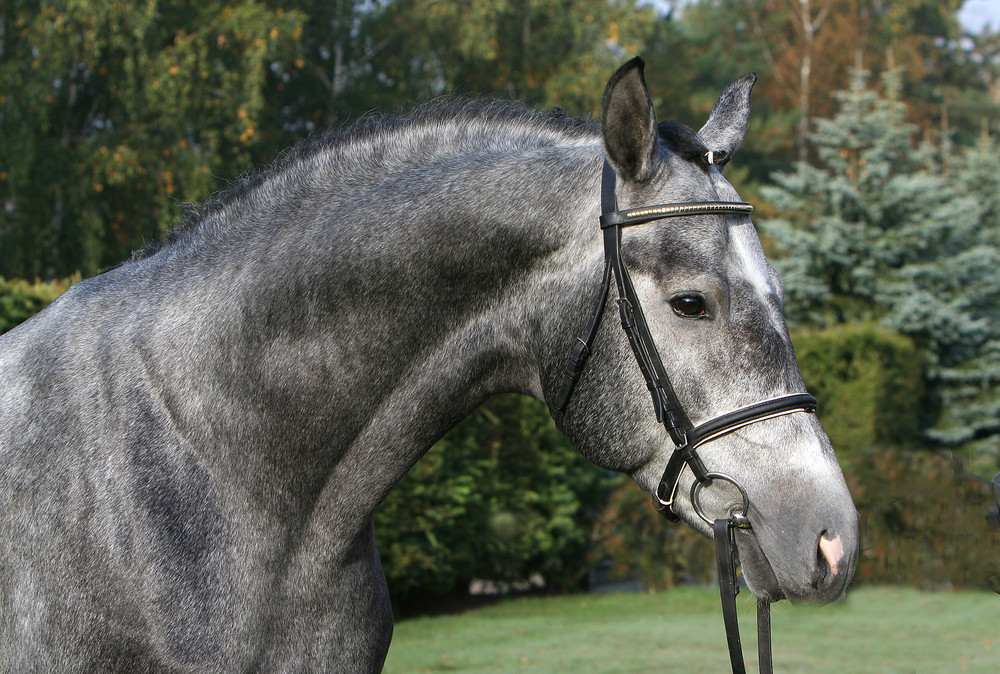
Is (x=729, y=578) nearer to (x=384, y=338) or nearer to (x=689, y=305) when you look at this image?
(x=689, y=305)

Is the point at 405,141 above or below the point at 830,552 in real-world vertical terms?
above

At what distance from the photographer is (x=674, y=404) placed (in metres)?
1.95

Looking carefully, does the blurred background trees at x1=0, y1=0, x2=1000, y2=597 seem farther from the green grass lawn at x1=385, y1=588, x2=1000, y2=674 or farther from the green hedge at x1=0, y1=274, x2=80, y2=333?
the green grass lawn at x1=385, y1=588, x2=1000, y2=674

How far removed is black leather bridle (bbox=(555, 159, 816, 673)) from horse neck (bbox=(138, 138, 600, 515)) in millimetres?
Answer: 155

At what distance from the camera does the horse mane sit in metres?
2.42

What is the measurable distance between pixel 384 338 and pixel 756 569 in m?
1.01

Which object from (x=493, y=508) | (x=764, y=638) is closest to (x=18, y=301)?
(x=493, y=508)

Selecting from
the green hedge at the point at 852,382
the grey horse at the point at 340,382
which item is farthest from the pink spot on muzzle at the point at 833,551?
the green hedge at the point at 852,382

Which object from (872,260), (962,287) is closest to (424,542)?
(872,260)

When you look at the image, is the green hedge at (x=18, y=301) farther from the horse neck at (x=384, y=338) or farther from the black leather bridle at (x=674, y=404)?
the black leather bridle at (x=674, y=404)

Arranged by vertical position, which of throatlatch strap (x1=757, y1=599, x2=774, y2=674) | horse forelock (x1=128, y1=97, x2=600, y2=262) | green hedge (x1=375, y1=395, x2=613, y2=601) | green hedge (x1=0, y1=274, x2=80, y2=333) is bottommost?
green hedge (x1=375, y1=395, x2=613, y2=601)

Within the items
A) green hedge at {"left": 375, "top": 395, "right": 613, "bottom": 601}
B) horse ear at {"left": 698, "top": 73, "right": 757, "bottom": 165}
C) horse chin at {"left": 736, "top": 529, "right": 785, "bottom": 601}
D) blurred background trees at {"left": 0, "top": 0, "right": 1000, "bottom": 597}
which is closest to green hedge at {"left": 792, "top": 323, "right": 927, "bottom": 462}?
blurred background trees at {"left": 0, "top": 0, "right": 1000, "bottom": 597}

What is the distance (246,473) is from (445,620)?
7.33 meters


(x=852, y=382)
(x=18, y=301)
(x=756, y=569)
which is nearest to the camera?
(x=756, y=569)
